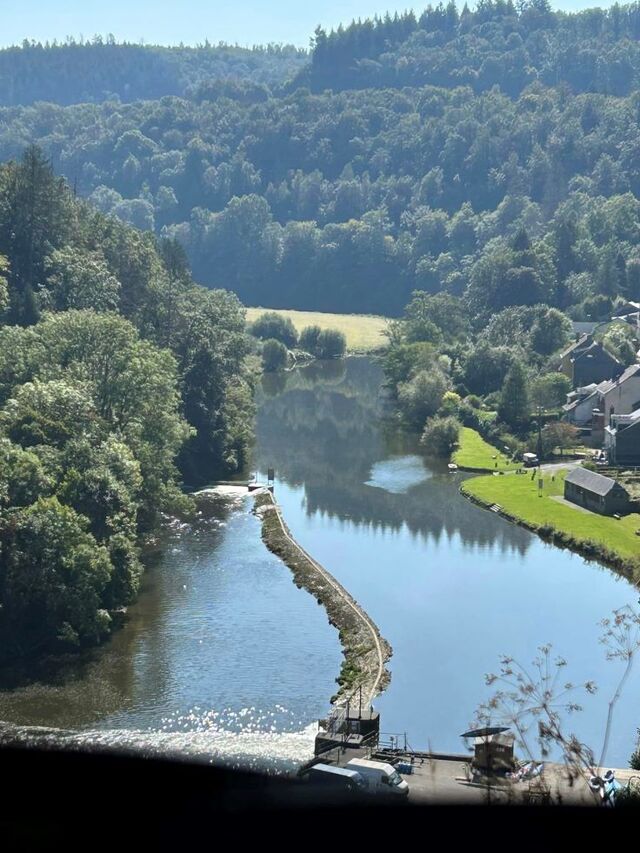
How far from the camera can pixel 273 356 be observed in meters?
85.4

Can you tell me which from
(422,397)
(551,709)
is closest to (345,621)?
(551,709)

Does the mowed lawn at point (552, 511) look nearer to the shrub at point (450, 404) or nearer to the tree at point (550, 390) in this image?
the tree at point (550, 390)

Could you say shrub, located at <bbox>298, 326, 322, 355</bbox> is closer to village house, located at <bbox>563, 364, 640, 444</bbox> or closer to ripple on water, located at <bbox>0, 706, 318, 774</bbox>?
village house, located at <bbox>563, 364, 640, 444</bbox>

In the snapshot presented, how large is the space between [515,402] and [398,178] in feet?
334

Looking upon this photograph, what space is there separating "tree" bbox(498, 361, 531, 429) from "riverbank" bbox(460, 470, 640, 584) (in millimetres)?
9459

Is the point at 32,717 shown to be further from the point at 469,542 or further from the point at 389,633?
the point at 469,542

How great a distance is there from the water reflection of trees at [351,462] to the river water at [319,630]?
158mm

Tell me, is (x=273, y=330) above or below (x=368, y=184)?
below

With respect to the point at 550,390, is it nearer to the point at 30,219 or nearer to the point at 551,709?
the point at 30,219

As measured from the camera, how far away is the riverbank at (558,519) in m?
36.6

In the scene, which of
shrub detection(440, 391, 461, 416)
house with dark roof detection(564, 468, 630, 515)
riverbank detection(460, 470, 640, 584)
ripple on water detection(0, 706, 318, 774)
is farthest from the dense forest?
ripple on water detection(0, 706, 318, 774)

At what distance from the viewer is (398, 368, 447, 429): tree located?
205 ft

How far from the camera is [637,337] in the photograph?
2926 inches

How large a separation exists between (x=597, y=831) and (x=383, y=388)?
7363 centimetres
